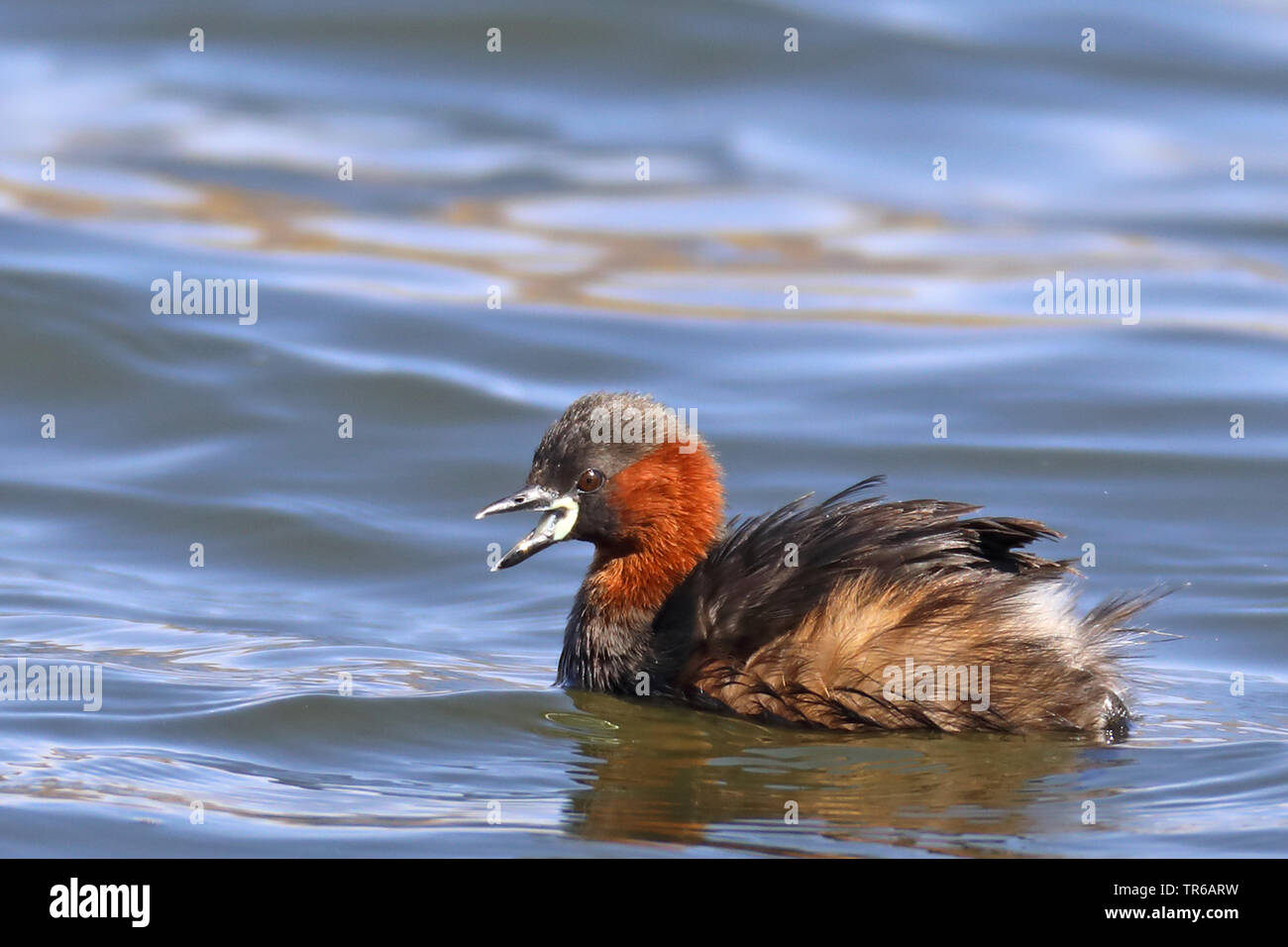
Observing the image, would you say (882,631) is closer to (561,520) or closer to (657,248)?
(561,520)

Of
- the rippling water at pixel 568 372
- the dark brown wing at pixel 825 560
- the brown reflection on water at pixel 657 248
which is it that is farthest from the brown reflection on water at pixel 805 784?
the brown reflection on water at pixel 657 248

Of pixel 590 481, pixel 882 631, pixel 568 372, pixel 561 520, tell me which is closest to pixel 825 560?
pixel 882 631

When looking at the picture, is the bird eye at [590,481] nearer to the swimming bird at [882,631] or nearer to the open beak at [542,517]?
the open beak at [542,517]

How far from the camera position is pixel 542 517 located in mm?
6785

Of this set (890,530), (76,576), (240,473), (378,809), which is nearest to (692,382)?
(240,473)

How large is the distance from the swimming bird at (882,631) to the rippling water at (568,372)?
0.13 metres

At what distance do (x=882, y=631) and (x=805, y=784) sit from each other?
55cm

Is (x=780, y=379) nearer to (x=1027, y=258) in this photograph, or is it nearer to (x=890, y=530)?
(x=1027, y=258)

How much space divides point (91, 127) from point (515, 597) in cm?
778

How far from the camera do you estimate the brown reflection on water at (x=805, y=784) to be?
5250 millimetres

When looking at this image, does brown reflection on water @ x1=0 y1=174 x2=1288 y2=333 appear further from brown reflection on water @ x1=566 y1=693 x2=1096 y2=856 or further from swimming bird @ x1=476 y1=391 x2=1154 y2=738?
brown reflection on water @ x1=566 y1=693 x2=1096 y2=856

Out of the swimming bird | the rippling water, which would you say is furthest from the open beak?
the rippling water

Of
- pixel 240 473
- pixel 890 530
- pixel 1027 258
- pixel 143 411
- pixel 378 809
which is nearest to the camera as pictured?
pixel 378 809

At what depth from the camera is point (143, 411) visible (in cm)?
1037
